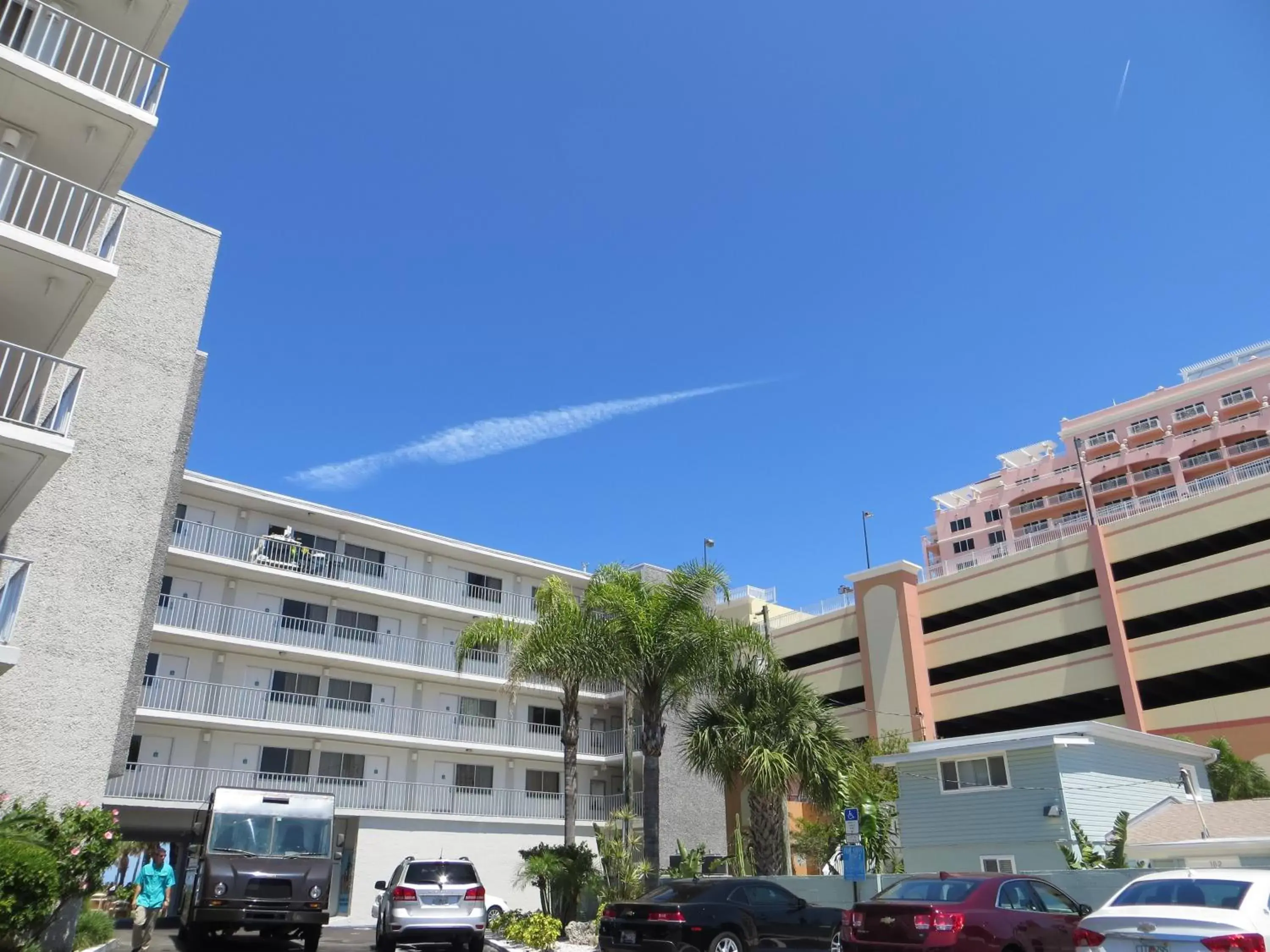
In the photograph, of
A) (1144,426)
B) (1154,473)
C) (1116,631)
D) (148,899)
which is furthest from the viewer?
(1144,426)

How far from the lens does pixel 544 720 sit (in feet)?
128

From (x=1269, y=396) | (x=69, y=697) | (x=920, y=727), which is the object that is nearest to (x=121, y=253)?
(x=69, y=697)

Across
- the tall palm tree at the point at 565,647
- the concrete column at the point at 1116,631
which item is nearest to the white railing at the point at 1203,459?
the concrete column at the point at 1116,631

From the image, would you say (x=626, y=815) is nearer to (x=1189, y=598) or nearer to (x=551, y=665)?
(x=551, y=665)

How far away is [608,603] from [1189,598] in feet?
90.9

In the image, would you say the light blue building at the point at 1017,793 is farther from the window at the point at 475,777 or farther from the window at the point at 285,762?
the window at the point at 285,762

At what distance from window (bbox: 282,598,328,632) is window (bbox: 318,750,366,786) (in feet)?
14.6

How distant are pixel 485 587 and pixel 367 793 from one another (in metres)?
9.69

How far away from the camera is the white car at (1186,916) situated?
818 cm

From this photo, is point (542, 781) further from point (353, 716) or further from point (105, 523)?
point (105, 523)

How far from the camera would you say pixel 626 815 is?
83.0 ft

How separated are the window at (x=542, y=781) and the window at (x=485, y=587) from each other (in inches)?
286

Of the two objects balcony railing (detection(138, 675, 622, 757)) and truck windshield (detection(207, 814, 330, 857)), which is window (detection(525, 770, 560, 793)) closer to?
balcony railing (detection(138, 675, 622, 757))

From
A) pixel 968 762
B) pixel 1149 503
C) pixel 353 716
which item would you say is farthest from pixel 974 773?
pixel 1149 503
